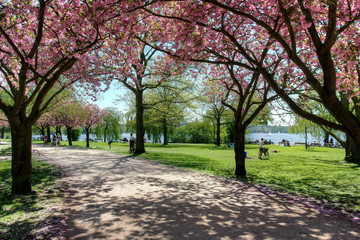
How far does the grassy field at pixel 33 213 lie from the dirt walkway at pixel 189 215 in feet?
1.06

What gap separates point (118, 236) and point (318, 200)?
5514 mm

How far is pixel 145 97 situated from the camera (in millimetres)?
35750

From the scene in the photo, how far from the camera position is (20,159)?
6527mm

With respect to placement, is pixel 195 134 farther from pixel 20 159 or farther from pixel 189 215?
pixel 189 215

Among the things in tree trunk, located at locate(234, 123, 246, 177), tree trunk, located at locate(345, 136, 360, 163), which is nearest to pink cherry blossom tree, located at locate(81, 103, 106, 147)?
tree trunk, located at locate(234, 123, 246, 177)

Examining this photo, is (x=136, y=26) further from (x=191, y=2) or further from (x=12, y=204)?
(x=12, y=204)

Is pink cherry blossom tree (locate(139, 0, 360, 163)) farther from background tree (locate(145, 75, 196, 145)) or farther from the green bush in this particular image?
the green bush

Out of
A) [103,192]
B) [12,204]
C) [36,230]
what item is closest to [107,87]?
[103,192]

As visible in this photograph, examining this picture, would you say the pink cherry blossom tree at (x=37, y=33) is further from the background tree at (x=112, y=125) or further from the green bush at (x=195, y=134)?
the background tree at (x=112, y=125)

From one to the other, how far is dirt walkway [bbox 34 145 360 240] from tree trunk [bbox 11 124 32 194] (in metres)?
1.40

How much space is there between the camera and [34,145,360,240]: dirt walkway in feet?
13.5

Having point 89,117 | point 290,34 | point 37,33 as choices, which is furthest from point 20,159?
point 89,117

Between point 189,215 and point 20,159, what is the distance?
498cm

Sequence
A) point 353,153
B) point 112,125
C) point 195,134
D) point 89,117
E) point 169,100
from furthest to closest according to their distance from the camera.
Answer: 1. point 195,134
2. point 112,125
3. point 89,117
4. point 169,100
5. point 353,153
